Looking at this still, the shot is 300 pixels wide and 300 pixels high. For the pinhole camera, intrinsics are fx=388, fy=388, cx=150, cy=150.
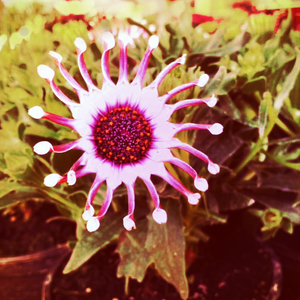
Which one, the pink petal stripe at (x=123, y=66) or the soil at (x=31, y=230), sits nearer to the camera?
the pink petal stripe at (x=123, y=66)

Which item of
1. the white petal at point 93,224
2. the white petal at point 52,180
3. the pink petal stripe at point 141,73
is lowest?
the white petal at point 93,224

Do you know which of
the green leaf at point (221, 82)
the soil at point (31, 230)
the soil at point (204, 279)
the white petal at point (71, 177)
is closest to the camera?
the white petal at point (71, 177)

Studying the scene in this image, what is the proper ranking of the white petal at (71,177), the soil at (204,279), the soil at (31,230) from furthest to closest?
1. the soil at (31,230)
2. the soil at (204,279)
3. the white petal at (71,177)

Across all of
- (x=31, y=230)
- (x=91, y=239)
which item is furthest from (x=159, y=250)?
(x=31, y=230)

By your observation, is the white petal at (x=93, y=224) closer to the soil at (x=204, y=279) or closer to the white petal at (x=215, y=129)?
the white petal at (x=215, y=129)

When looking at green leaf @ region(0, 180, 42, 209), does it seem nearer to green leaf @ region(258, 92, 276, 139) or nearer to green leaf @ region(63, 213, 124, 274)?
green leaf @ region(63, 213, 124, 274)

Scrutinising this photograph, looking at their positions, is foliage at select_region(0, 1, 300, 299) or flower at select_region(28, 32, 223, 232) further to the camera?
foliage at select_region(0, 1, 300, 299)

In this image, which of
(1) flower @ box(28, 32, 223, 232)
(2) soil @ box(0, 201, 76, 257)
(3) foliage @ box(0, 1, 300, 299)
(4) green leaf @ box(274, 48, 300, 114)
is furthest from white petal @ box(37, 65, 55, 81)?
(2) soil @ box(0, 201, 76, 257)

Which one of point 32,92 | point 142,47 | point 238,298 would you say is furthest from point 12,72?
point 238,298

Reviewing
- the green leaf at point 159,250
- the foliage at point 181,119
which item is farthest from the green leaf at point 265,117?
the green leaf at point 159,250
